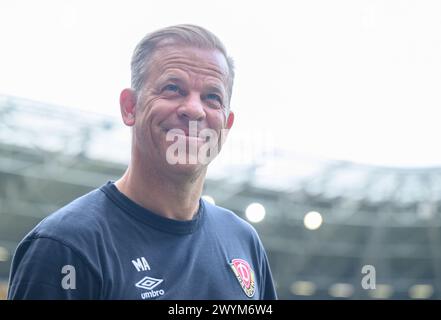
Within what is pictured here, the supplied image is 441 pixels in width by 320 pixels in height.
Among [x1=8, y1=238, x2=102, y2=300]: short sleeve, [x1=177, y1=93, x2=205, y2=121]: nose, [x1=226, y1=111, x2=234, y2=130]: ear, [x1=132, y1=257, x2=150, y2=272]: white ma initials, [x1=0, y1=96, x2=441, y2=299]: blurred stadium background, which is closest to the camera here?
[x1=8, y1=238, x2=102, y2=300]: short sleeve

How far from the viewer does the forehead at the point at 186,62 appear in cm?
152

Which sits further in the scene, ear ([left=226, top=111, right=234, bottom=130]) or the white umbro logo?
ear ([left=226, top=111, right=234, bottom=130])

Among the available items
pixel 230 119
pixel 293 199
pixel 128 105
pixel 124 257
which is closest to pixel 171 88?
pixel 128 105

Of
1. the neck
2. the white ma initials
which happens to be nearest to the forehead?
the neck

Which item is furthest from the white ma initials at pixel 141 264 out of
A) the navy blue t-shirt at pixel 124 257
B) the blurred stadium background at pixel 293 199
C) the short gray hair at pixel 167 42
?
the blurred stadium background at pixel 293 199

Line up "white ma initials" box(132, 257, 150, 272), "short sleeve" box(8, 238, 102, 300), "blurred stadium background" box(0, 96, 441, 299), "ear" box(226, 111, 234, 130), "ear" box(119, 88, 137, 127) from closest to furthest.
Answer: "short sleeve" box(8, 238, 102, 300) → "white ma initials" box(132, 257, 150, 272) → "ear" box(119, 88, 137, 127) → "ear" box(226, 111, 234, 130) → "blurred stadium background" box(0, 96, 441, 299)

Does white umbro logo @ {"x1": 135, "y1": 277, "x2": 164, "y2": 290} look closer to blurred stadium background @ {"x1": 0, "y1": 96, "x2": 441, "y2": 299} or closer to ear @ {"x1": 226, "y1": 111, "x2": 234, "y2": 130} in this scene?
ear @ {"x1": 226, "y1": 111, "x2": 234, "y2": 130}

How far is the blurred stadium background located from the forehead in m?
7.43

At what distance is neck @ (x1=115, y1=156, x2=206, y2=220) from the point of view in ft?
4.88

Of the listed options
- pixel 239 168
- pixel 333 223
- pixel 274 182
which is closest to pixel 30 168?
pixel 239 168

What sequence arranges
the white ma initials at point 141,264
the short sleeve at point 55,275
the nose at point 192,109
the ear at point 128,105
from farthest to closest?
the ear at point 128,105
the nose at point 192,109
the white ma initials at point 141,264
the short sleeve at point 55,275

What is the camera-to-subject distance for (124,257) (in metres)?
1.33
